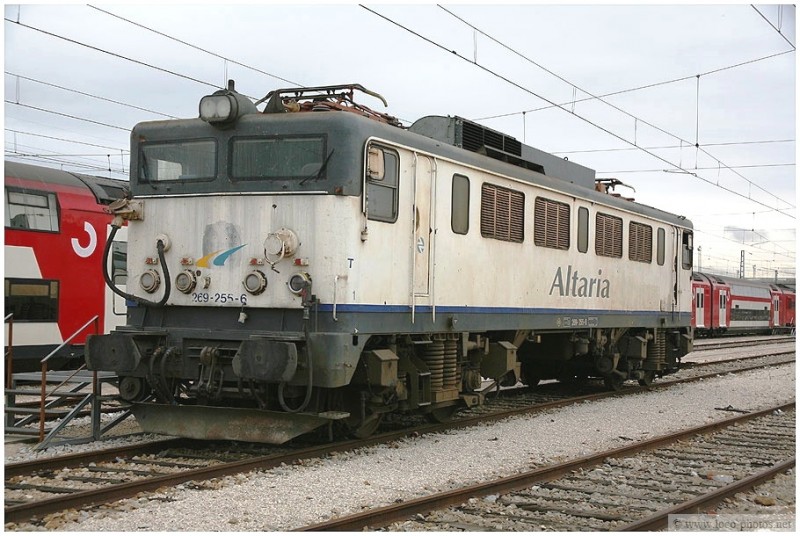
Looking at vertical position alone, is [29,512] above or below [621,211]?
below

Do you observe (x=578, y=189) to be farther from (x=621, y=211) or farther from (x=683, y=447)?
(x=683, y=447)

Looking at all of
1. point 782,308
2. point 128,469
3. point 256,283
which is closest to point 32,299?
point 256,283

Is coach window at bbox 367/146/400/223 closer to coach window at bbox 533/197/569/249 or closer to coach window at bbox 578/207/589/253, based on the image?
coach window at bbox 533/197/569/249

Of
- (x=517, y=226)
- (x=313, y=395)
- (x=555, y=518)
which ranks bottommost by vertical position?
(x=555, y=518)

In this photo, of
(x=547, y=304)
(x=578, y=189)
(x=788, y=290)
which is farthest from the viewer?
(x=788, y=290)

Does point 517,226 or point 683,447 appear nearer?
point 683,447

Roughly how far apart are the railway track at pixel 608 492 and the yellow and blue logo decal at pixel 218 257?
3701 millimetres

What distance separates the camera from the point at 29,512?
6.54 meters

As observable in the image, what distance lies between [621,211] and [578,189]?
75.0 inches

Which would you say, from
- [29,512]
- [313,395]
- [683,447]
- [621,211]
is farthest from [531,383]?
[29,512]

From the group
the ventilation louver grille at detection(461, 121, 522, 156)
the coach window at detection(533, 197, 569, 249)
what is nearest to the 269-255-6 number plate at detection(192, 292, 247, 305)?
the ventilation louver grille at detection(461, 121, 522, 156)

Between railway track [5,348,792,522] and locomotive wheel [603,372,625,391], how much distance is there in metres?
6.14

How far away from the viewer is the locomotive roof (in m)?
16.2

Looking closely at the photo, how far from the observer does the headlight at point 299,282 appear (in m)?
8.97
